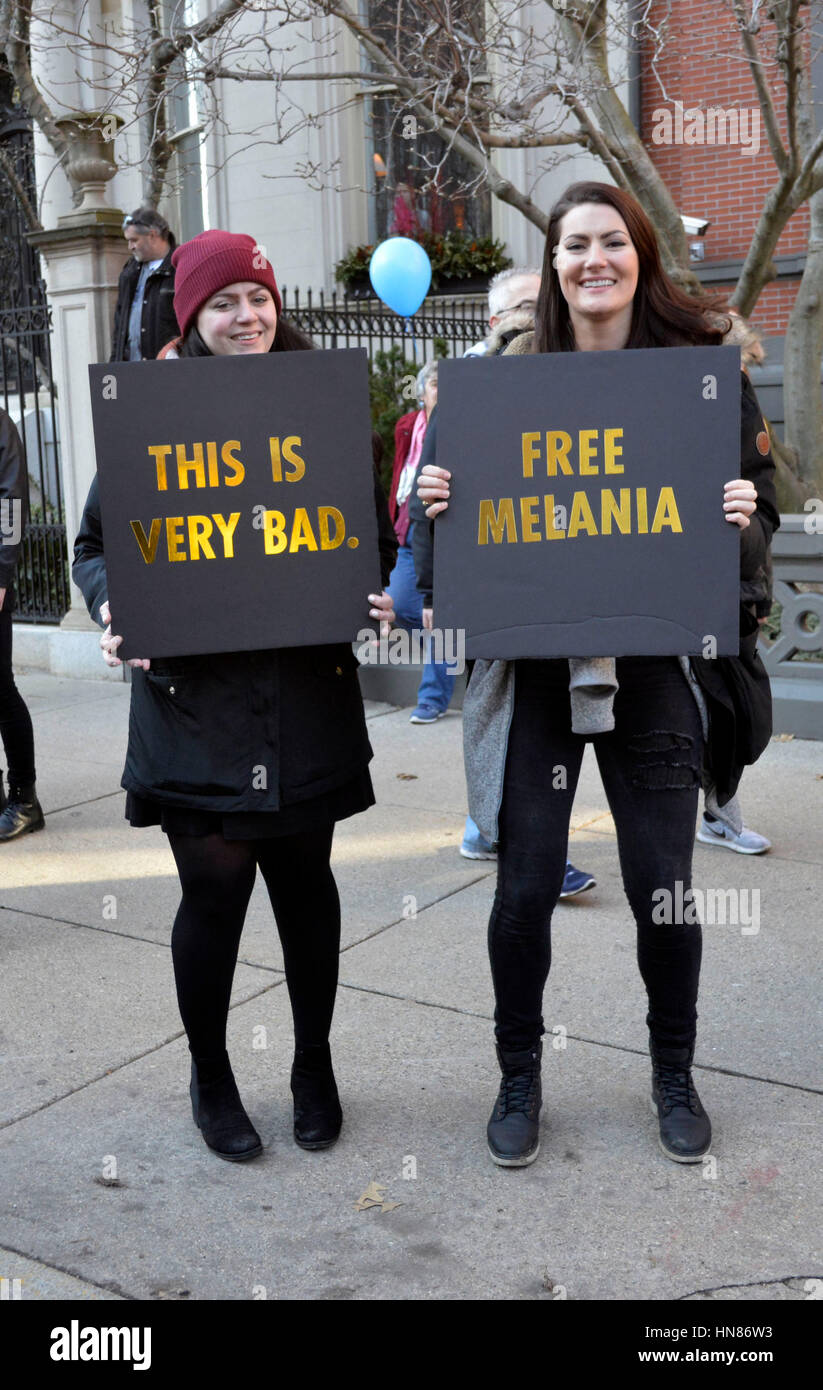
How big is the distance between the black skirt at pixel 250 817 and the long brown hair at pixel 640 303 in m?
1.08

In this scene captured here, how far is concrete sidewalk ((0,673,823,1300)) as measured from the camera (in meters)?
2.66

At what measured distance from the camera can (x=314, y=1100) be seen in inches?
124

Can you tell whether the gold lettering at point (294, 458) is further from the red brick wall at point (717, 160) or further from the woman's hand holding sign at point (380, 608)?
the red brick wall at point (717, 160)

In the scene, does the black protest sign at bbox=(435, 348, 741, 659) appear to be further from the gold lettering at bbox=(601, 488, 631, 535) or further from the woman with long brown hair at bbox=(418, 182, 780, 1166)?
the woman with long brown hair at bbox=(418, 182, 780, 1166)

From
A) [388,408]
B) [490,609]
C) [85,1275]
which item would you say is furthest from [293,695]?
[388,408]

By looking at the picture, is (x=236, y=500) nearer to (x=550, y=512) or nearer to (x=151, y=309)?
(x=550, y=512)

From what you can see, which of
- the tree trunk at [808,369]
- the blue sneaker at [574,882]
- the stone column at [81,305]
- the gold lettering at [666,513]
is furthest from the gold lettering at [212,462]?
the tree trunk at [808,369]

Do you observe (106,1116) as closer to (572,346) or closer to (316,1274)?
(316,1274)

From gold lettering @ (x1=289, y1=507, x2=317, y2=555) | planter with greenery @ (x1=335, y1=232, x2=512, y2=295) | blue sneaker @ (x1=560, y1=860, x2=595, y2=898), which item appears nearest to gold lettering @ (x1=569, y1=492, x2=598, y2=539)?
gold lettering @ (x1=289, y1=507, x2=317, y2=555)

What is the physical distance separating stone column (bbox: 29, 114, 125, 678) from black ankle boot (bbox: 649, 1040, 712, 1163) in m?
6.35

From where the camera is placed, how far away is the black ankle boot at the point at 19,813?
5.64 m

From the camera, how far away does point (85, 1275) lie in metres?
2.65

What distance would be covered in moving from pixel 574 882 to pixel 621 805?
1.69m
